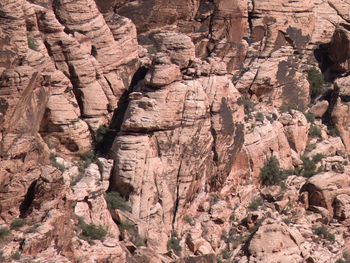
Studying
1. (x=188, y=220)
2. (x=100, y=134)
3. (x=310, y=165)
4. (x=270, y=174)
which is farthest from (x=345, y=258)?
(x=100, y=134)

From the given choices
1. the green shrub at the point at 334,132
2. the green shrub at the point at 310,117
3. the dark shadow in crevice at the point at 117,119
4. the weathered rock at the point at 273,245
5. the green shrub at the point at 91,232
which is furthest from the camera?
the green shrub at the point at 310,117

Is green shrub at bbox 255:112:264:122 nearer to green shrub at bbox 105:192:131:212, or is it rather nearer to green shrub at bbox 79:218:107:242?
green shrub at bbox 105:192:131:212

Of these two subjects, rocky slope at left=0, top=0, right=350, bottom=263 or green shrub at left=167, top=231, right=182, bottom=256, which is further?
green shrub at left=167, top=231, right=182, bottom=256

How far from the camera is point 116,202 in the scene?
216 ft

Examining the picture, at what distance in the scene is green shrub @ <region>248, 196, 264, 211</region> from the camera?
71000mm

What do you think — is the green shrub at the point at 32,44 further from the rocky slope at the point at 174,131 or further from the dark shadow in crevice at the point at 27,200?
the dark shadow in crevice at the point at 27,200

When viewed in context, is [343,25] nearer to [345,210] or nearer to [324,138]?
[324,138]

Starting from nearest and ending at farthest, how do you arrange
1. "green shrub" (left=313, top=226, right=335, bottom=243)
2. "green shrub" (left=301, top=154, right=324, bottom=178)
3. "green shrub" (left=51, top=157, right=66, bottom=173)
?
"green shrub" (left=51, top=157, right=66, bottom=173) → "green shrub" (left=313, top=226, right=335, bottom=243) → "green shrub" (left=301, top=154, right=324, bottom=178)

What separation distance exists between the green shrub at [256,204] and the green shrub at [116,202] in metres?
7.42

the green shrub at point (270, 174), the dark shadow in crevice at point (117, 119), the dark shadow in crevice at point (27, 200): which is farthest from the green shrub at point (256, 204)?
the dark shadow in crevice at point (27, 200)

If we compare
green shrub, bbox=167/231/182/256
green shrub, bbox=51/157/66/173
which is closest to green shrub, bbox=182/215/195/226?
green shrub, bbox=167/231/182/256

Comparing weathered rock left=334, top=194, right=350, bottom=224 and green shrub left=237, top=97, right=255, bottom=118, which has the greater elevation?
green shrub left=237, top=97, right=255, bottom=118

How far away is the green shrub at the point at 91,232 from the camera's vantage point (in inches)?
2434

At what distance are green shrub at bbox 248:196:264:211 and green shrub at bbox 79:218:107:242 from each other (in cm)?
1066
